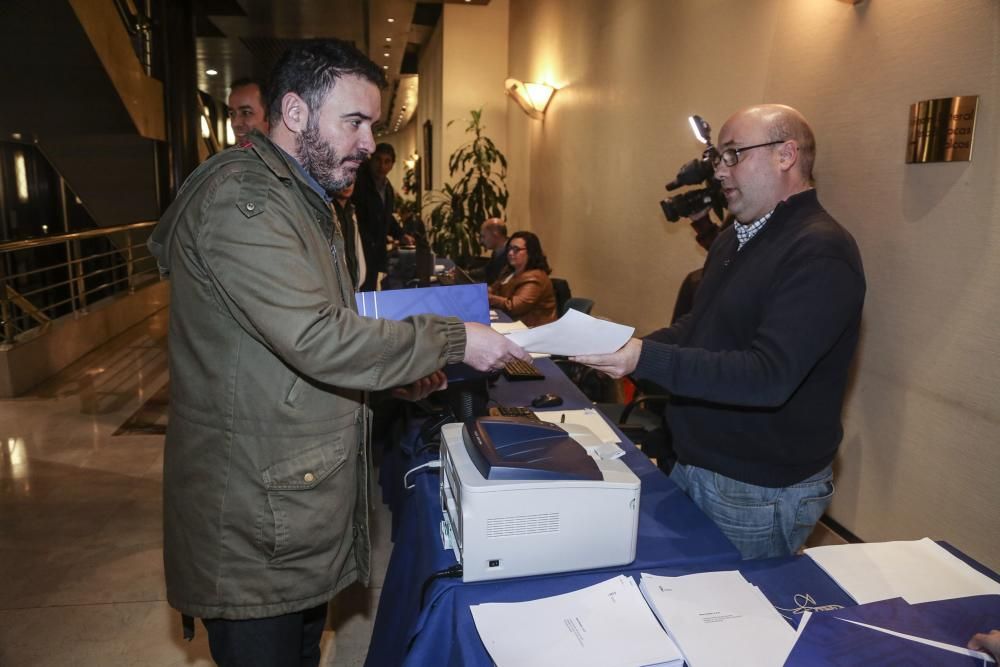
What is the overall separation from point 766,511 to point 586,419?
2.18 feet

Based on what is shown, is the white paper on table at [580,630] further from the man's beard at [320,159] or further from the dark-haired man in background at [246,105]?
the dark-haired man in background at [246,105]

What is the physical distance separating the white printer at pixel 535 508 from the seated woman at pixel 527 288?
288 centimetres

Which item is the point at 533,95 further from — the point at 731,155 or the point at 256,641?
the point at 256,641

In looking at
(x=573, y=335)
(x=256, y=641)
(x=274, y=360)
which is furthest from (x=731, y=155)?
(x=256, y=641)

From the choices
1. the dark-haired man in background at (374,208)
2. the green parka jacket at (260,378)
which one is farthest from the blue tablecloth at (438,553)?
the dark-haired man in background at (374,208)

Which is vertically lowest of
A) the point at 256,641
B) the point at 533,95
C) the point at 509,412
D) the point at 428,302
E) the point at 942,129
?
the point at 256,641

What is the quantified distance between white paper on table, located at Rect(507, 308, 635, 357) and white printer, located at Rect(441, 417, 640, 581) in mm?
210

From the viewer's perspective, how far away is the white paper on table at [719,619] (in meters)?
1.02

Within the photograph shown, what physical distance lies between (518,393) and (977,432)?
1470mm

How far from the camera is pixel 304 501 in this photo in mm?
1196

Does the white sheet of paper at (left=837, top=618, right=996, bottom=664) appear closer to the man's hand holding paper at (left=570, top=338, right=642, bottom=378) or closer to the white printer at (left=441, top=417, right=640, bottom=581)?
the white printer at (left=441, top=417, right=640, bottom=581)

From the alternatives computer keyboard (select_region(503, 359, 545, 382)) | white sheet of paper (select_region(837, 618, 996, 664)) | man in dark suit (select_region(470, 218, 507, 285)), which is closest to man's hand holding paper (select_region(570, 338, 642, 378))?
white sheet of paper (select_region(837, 618, 996, 664))

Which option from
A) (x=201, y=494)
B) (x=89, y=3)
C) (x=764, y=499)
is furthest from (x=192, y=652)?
(x=89, y=3)

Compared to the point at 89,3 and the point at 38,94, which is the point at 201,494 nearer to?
the point at 89,3
